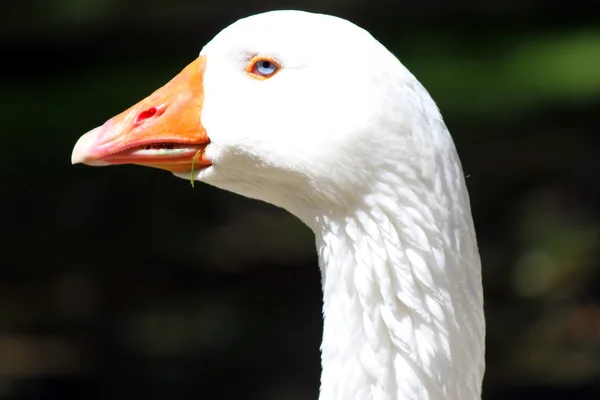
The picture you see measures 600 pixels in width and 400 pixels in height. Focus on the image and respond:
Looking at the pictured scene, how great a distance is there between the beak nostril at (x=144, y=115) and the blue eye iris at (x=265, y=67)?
1.38 ft

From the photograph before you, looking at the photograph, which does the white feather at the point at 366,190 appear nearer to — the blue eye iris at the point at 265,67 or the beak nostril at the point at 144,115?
the blue eye iris at the point at 265,67

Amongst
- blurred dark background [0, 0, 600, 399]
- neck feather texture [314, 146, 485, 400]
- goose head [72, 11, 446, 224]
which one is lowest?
neck feather texture [314, 146, 485, 400]

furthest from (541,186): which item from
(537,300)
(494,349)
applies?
(494,349)

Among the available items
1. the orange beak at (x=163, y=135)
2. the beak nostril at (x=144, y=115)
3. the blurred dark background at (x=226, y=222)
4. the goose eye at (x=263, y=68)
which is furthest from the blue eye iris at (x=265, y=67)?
the blurred dark background at (x=226, y=222)

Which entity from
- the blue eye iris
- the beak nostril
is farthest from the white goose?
the beak nostril

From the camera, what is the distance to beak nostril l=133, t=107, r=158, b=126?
3529 mm

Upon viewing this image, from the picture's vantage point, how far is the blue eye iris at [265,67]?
10.7 ft

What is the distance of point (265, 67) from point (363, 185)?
17.9 inches

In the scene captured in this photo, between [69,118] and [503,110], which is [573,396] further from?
[69,118]

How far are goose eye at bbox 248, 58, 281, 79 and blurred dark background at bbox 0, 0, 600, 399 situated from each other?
4.01 meters

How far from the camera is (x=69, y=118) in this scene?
1134 centimetres

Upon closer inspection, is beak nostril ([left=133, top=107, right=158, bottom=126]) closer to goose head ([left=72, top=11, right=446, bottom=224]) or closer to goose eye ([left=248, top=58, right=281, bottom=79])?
goose head ([left=72, top=11, right=446, bottom=224])

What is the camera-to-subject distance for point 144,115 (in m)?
3.54

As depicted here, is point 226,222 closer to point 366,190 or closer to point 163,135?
point 163,135
